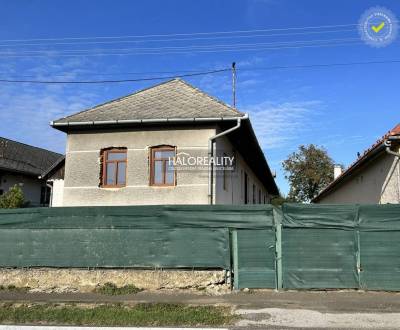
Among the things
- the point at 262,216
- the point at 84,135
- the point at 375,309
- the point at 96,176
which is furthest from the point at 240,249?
the point at 84,135

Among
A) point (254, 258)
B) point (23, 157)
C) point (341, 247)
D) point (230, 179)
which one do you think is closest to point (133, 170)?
point (230, 179)

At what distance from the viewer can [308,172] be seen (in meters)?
55.2

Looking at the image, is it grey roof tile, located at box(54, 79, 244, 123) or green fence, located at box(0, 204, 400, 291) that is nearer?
green fence, located at box(0, 204, 400, 291)

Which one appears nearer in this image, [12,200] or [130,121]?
[130,121]

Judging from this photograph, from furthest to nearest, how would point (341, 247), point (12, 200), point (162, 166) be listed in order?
1. point (12, 200)
2. point (162, 166)
3. point (341, 247)

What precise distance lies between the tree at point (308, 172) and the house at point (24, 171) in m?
32.1

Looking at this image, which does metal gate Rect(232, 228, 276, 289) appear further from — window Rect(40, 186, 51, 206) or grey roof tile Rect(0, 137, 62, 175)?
window Rect(40, 186, 51, 206)

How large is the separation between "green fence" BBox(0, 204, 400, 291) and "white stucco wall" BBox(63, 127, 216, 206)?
10.00 feet

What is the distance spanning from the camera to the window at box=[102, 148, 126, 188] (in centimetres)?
1443

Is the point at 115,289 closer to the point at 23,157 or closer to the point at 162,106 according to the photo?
the point at 162,106

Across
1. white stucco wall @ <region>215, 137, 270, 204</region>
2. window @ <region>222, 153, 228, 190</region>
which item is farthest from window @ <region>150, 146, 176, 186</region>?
window @ <region>222, 153, 228, 190</region>

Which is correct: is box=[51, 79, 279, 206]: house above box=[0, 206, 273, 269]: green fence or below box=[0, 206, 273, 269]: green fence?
above

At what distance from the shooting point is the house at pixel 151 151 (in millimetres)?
13672

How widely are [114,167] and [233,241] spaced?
583cm
